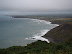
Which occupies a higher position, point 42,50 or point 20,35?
point 42,50

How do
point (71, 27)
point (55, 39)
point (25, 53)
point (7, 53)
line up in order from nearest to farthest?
Result: point (25, 53)
point (7, 53)
point (55, 39)
point (71, 27)

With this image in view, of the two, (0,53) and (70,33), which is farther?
(70,33)

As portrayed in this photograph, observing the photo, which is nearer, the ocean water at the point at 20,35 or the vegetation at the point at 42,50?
the vegetation at the point at 42,50

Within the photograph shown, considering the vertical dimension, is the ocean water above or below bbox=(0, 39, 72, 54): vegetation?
below

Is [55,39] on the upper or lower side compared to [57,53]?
lower

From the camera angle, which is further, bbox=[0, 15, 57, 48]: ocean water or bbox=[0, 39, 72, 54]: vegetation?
bbox=[0, 15, 57, 48]: ocean water

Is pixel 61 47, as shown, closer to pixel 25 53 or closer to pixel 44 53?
pixel 44 53

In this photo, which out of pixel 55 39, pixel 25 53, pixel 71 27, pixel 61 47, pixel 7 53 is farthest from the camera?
pixel 71 27

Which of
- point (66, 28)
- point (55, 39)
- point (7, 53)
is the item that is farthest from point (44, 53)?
point (66, 28)

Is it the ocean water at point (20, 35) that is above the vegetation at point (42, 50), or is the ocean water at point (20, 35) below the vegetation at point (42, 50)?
below

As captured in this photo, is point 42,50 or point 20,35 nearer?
point 42,50
